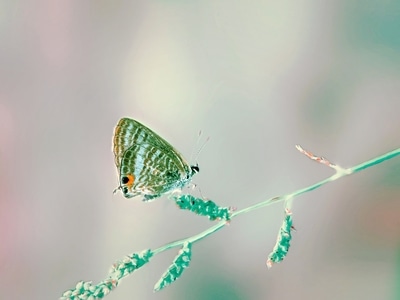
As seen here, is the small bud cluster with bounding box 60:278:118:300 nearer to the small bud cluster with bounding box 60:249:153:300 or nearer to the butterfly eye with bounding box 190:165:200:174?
the small bud cluster with bounding box 60:249:153:300

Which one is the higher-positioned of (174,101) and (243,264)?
(174,101)

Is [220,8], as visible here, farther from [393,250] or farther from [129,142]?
[393,250]

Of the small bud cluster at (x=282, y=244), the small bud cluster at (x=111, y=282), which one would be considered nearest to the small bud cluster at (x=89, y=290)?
the small bud cluster at (x=111, y=282)

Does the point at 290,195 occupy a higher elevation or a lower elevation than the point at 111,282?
higher

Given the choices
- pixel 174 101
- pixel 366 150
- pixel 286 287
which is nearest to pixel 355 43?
pixel 366 150

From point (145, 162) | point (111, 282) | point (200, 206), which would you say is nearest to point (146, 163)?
point (145, 162)

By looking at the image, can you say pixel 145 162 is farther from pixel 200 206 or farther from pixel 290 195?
pixel 290 195
